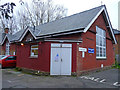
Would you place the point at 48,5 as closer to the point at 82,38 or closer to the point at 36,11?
the point at 36,11

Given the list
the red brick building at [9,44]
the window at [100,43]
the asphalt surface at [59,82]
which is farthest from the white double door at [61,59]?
the red brick building at [9,44]

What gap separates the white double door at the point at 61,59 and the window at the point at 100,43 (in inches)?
181

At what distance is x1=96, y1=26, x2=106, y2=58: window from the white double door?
4608mm

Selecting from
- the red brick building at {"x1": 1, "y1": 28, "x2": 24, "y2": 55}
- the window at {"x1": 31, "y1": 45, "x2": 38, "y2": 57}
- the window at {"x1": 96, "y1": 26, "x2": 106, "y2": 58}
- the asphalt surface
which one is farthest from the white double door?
the red brick building at {"x1": 1, "y1": 28, "x2": 24, "y2": 55}

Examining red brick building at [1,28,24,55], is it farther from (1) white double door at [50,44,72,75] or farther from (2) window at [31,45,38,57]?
(1) white double door at [50,44,72,75]

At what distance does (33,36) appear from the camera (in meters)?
13.4

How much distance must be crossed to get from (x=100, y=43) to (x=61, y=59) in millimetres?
6181

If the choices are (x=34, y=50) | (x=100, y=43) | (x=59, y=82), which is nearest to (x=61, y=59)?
(x=59, y=82)

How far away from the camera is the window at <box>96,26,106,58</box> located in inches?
514

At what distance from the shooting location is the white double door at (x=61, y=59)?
9.48 meters

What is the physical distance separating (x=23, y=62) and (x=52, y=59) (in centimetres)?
418

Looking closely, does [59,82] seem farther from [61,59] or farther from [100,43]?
[100,43]

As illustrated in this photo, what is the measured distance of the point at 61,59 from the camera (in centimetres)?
959

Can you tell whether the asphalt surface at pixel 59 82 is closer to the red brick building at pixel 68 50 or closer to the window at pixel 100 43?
the red brick building at pixel 68 50
